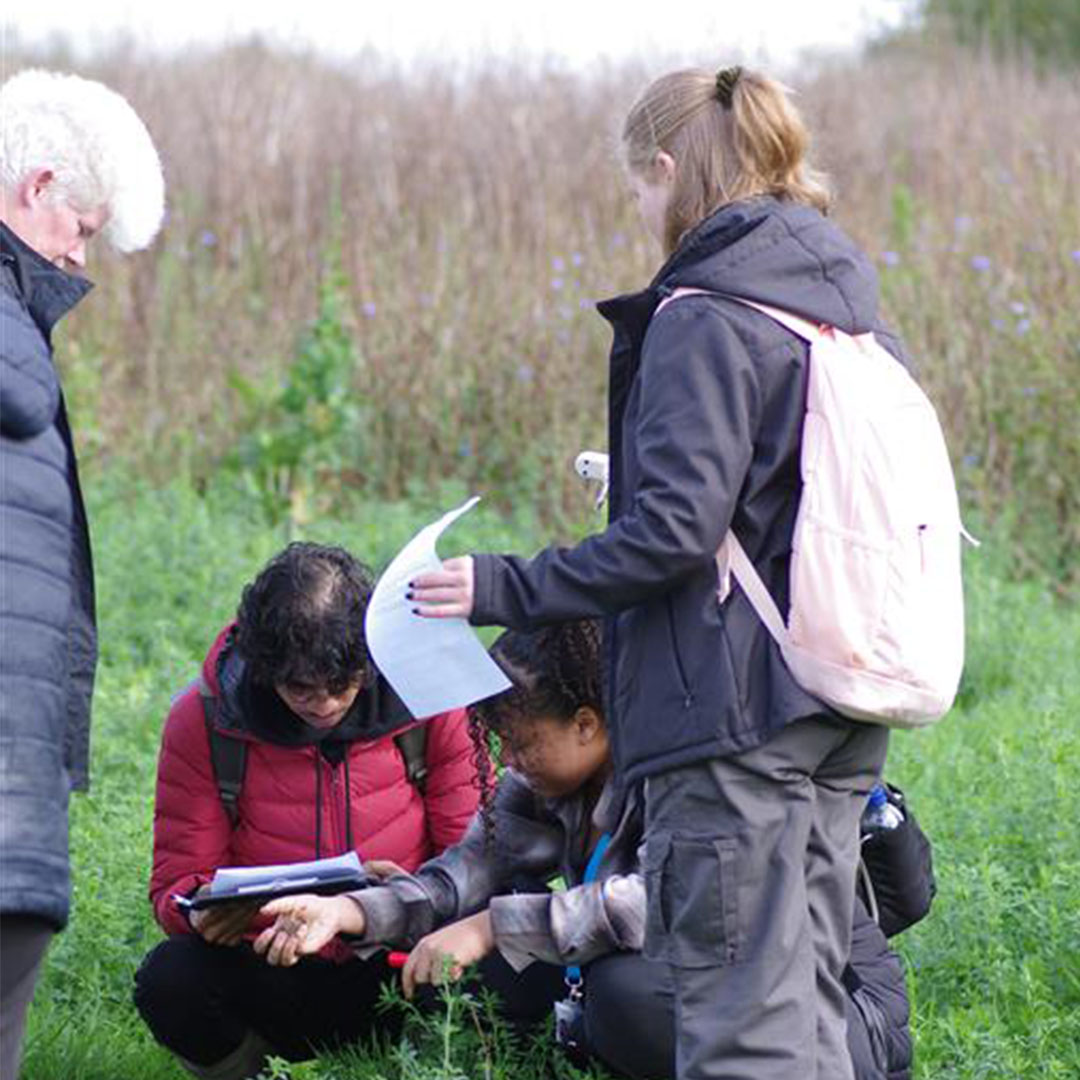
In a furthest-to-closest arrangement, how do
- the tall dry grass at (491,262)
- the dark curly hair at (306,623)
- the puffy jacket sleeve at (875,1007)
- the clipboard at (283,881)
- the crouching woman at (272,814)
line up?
the tall dry grass at (491,262), the crouching woman at (272,814), the dark curly hair at (306,623), the clipboard at (283,881), the puffy jacket sleeve at (875,1007)

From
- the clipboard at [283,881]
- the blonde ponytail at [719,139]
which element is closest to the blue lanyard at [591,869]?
the clipboard at [283,881]

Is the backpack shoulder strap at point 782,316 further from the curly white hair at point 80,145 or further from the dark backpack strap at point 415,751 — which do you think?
the dark backpack strap at point 415,751

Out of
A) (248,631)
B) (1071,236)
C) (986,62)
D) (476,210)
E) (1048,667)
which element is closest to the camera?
(248,631)

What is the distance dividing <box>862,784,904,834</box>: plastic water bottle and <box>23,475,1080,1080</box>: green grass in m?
0.54

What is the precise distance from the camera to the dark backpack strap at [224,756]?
4383mm

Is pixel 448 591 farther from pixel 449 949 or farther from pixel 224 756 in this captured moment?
pixel 224 756

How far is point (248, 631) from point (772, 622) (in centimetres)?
122

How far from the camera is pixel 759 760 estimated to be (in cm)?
339

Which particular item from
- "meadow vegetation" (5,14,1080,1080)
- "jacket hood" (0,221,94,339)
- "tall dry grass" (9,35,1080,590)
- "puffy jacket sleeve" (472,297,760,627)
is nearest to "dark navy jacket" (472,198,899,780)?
"puffy jacket sleeve" (472,297,760,627)

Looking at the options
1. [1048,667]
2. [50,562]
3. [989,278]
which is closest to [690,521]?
[50,562]

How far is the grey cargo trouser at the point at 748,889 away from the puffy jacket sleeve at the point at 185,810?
3.94ft

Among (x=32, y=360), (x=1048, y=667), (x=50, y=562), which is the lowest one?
(x=1048, y=667)

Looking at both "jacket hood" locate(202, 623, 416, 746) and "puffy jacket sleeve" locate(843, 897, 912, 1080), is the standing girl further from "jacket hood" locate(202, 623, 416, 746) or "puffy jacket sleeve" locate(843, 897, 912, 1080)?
"jacket hood" locate(202, 623, 416, 746)

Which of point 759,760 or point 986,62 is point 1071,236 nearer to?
point 986,62
